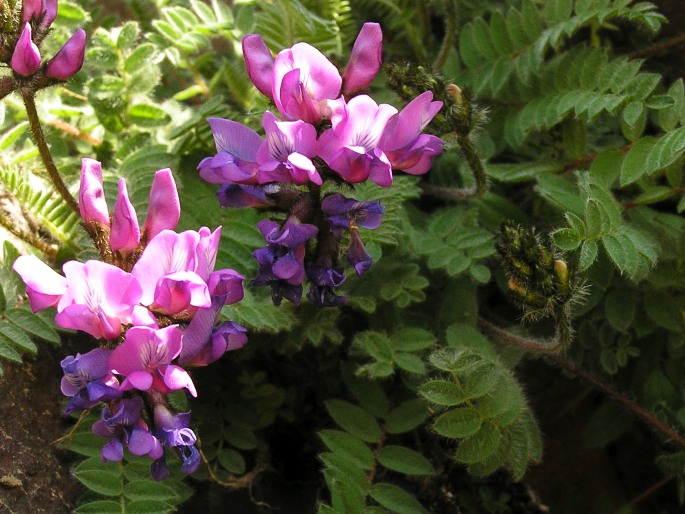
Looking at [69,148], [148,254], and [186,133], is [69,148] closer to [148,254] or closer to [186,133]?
[186,133]

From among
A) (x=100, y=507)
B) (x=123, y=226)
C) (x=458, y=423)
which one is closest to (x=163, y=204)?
(x=123, y=226)

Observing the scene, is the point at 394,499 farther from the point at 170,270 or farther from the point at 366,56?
the point at 366,56

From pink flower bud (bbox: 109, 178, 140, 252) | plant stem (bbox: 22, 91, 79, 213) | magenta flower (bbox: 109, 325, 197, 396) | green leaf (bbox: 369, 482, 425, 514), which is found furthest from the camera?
green leaf (bbox: 369, 482, 425, 514)

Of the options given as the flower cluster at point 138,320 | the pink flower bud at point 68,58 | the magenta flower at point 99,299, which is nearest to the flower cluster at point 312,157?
the flower cluster at point 138,320

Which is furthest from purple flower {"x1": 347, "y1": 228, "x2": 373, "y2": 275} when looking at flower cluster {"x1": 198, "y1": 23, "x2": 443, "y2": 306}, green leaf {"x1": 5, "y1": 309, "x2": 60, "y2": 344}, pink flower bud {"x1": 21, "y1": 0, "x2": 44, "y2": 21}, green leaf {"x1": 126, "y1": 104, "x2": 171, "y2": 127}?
green leaf {"x1": 126, "y1": 104, "x2": 171, "y2": 127}

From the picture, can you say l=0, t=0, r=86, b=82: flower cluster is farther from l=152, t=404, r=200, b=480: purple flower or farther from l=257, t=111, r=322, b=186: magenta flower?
l=152, t=404, r=200, b=480: purple flower

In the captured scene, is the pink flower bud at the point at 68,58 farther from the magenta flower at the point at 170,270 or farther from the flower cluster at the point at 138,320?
the magenta flower at the point at 170,270
